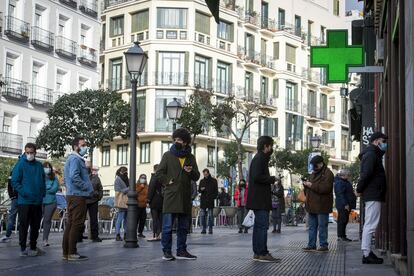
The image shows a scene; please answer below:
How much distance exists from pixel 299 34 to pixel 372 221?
6480 cm

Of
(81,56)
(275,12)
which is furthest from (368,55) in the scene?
(275,12)

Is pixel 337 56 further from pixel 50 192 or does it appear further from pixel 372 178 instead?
pixel 50 192

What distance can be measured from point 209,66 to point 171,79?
10.9ft

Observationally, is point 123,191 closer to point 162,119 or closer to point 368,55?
point 368,55

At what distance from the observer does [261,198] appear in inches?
469

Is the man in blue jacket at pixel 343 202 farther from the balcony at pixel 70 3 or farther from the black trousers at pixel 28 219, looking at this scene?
the balcony at pixel 70 3

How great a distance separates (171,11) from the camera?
62.1 meters

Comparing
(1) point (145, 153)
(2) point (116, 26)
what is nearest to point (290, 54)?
(2) point (116, 26)

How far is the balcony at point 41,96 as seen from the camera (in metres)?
45.5

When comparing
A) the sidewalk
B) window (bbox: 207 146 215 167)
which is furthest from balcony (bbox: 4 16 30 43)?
the sidewalk

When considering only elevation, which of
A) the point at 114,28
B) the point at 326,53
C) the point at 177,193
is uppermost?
the point at 114,28

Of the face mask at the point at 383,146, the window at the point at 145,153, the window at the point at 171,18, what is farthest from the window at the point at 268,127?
the face mask at the point at 383,146

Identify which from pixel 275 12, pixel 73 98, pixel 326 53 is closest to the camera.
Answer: pixel 326 53

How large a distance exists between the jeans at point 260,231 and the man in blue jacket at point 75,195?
2398 mm
